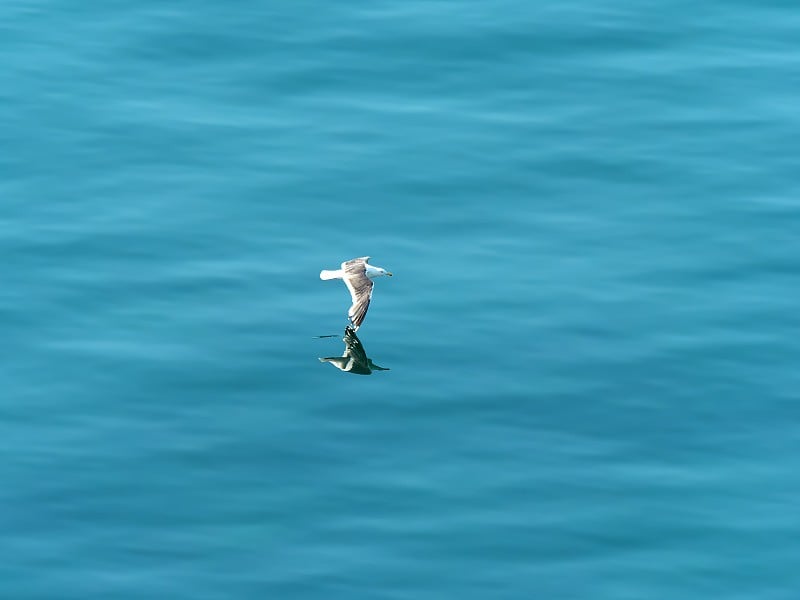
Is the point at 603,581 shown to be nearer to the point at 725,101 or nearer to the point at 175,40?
the point at 725,101

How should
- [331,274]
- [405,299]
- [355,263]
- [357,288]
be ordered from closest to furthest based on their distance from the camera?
[357,288]
[331,274]
[355,263]
[405,299]

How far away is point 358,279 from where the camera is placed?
39.7 m

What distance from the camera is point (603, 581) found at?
34219 millimetres

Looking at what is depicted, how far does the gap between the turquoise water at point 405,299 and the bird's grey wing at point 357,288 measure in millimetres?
1030

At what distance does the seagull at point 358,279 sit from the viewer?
127 ft

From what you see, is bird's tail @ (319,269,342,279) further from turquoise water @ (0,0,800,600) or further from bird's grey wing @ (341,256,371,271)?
turquoise water @ (0,0,800,600)

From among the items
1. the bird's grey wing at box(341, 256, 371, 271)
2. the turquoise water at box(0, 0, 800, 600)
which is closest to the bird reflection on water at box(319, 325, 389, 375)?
the turquoise water at box(0, 0, 800, 600)

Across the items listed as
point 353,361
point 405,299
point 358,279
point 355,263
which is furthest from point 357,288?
point 405,299

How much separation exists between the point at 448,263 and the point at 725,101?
9.70 meters

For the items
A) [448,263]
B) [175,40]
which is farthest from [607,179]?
[175,40]

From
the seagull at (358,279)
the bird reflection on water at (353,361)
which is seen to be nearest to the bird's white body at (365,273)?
the seagull at (358,279)

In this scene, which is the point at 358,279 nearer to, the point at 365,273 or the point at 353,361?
the point at 365,273

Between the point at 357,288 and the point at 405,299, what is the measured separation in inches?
80.8

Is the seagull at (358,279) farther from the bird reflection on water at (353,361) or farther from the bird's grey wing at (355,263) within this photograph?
the bird reflection on water at (353,361)
